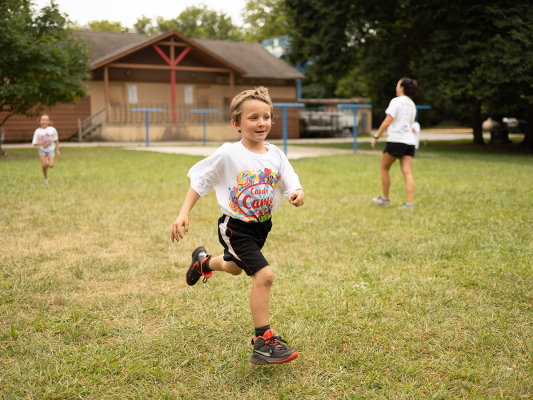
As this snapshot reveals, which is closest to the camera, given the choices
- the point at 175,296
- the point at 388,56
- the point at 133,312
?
the point at 133,312

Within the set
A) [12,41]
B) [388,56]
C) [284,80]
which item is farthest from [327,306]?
[284,80]

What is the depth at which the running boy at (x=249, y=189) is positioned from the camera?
269 cm

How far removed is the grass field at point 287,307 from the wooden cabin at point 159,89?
21.9m

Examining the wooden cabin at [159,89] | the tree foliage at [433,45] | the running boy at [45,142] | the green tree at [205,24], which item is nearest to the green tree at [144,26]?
the green tree at [205,24]

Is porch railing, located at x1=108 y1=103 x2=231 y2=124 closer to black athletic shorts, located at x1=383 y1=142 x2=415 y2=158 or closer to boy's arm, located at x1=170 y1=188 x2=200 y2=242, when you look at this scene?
black athletic shorts, located at x1=383 y1=142 x2=415 y2=158

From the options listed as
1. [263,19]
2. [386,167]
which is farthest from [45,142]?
[263,19]

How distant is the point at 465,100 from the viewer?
17.2 meters

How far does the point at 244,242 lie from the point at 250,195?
276 mm

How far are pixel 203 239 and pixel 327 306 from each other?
2301mm

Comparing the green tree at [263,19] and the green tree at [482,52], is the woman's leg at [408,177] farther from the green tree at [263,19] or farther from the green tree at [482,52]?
the green tree at [263,19]

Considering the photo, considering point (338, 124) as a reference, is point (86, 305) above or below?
below

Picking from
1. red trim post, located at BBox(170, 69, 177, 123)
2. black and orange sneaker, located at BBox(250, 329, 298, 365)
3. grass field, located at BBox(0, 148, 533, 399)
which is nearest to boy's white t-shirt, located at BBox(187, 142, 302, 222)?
black and orange sneaker, located at BBox(250, 329, 298, 365)

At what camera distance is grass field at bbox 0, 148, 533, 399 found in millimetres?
2461

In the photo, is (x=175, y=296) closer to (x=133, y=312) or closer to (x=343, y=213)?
(x=133, y=312)
